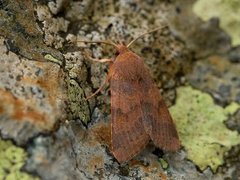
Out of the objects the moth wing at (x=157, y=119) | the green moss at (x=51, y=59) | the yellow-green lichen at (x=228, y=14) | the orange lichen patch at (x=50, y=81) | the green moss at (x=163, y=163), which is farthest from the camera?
the yellow-green lichen at (x=228, y=14)

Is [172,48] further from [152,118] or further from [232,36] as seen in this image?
[152,118]

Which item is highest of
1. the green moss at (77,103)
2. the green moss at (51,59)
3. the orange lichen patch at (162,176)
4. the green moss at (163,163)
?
the green moss at (51,59)

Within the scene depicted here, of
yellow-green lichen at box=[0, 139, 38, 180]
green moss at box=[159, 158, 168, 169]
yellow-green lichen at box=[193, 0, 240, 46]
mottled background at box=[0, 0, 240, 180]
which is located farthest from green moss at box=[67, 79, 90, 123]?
yellow-green lichen at box=[193, 0, 240, 46]

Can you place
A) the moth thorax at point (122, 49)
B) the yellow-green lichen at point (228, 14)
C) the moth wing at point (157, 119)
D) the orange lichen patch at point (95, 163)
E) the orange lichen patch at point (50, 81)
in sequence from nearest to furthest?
1. the orange lichen patch at point (50, 81)
2. the orange lichen patch at point (95, 163)
3. the moth wing at point (157, 119)
4. the moth thorax at point (122, 49)
5. the yellow-green lichen at point (228, 14)

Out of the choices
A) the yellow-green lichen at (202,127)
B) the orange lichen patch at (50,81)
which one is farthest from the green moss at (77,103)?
the yellow-green lichen at (202,127)

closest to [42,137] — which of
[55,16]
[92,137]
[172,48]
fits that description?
[92,137]

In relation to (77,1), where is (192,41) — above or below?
below

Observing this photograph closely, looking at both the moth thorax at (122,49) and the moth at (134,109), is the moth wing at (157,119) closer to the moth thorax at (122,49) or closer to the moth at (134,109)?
the moth at (134,109)
